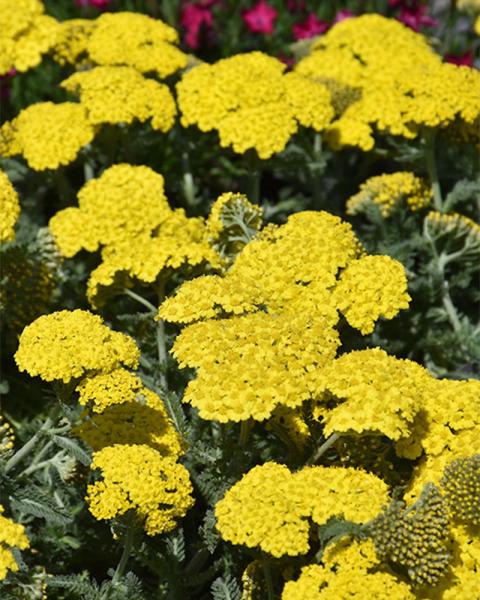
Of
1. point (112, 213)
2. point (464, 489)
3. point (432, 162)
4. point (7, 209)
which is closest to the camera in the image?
point (464, 489)

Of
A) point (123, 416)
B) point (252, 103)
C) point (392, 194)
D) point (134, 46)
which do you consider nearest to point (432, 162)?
point (392, 194)

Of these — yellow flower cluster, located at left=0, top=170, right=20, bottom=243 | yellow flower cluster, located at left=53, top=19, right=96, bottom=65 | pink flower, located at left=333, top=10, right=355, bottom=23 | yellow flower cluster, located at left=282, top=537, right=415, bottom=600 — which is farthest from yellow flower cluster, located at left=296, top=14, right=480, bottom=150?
yellow flower cluster, located at left=282, top=537, right=415, bottom=600

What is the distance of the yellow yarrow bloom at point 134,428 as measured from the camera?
4086 millimetres

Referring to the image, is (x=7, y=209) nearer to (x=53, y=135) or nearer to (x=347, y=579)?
(x=53, y=135)

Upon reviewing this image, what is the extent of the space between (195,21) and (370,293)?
14.5ft

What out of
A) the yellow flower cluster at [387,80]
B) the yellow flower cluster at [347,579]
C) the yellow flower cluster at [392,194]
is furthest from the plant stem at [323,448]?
the yellow flower cluster at [387,80]

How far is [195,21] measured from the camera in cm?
809

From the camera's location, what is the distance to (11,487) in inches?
162

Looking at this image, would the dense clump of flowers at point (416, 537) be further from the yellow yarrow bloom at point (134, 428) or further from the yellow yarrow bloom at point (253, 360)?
the yellow yarrow bloom at point (134, 428)

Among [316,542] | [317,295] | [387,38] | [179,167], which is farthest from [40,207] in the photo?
[316,542]

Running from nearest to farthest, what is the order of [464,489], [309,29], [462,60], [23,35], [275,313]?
[464,489]
[275,313]
[23,35]
[462,60]
[309,29]

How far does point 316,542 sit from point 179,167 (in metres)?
3.98

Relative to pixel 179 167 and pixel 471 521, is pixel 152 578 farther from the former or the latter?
pixel 179 167

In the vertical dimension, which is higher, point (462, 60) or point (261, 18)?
point (462, 60)
